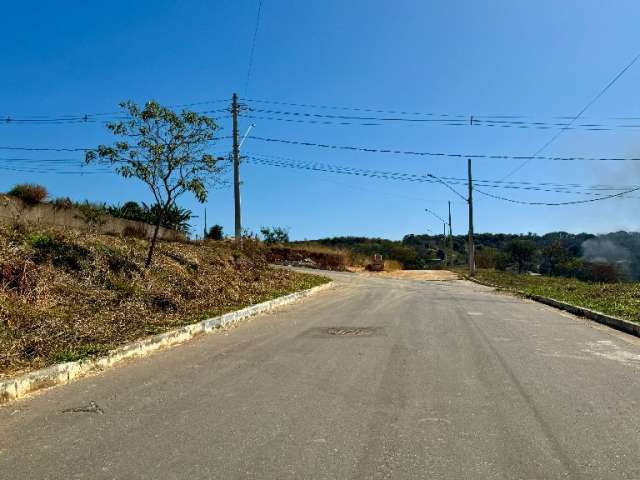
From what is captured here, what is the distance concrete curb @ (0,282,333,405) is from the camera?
250 inches

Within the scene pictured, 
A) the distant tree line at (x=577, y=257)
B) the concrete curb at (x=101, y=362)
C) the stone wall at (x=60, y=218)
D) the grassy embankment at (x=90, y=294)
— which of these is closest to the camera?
the concrete curb at (x=101, y=362)

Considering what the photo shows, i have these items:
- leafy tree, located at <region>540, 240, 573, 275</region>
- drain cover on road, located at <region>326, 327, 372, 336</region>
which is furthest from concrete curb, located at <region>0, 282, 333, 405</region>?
leafy tree, located at <region>540, 240, 573, 275</region>

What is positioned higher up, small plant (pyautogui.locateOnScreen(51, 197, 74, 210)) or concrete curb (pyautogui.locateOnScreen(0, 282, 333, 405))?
small plant (pyautogui.locateOnScreen(51, 197, 74, 210))

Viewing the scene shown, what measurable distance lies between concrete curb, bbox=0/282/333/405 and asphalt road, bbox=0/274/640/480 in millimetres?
214

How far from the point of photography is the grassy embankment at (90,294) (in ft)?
26.9

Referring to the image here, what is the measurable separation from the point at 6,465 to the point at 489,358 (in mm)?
6177

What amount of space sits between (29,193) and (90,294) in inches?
239

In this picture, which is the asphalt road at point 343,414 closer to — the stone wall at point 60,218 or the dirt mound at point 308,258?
the stone wall at point 60,218

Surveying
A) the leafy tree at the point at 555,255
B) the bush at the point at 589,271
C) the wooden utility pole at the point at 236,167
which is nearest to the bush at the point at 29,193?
the wooden utility pole at the point at 236,167

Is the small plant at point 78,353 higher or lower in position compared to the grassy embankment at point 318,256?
lower

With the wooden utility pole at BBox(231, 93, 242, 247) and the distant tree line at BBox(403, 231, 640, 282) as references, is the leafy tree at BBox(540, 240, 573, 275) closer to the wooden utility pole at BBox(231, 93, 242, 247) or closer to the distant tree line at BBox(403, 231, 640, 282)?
the distant tree line at BBox(403, 231, 640, 282)

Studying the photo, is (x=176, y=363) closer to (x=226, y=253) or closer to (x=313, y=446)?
(x=313, y=446)

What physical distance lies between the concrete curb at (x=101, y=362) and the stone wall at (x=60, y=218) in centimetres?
534

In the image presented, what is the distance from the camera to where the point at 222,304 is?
14.4 meters
